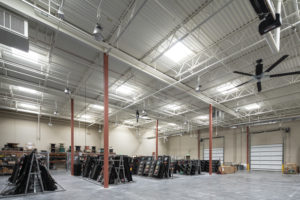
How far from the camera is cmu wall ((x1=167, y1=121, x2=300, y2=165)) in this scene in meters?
16.4

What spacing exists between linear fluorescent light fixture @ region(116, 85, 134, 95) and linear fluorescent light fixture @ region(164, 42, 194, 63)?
14.4 feet

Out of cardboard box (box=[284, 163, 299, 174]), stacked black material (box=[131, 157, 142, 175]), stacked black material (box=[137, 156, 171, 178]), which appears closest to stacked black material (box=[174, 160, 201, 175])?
stacked black material (box=[137, 156, 171, 178])

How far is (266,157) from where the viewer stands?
17.6 m

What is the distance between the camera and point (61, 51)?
8.35m

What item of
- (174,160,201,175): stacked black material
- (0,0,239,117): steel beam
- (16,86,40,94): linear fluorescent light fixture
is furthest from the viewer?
(174,160,201,175): stacked black material

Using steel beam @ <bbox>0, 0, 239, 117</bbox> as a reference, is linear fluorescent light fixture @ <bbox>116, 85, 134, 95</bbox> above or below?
below

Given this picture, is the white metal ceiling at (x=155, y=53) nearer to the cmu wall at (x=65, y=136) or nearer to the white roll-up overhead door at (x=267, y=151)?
the cmu wall at (x=65, y=136)

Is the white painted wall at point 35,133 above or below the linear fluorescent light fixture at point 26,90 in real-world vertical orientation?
below

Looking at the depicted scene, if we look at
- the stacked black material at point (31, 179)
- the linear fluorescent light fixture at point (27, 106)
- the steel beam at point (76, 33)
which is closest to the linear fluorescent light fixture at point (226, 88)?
the steel beam at point (76, 33)

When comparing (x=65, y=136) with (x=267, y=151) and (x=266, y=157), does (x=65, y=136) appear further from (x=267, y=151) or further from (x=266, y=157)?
(x=267, y=151)

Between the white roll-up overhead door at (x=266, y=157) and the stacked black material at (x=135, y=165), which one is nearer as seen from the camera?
the stacked black material at (x=135, y=165)

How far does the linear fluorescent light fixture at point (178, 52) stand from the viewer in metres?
8.04

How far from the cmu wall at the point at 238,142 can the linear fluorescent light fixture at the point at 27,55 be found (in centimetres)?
2010

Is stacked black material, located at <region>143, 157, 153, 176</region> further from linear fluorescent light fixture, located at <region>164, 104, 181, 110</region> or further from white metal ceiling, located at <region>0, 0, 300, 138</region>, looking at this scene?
linear fluorescent light fixture, located at <region>164, 104, 181, 110</region>
